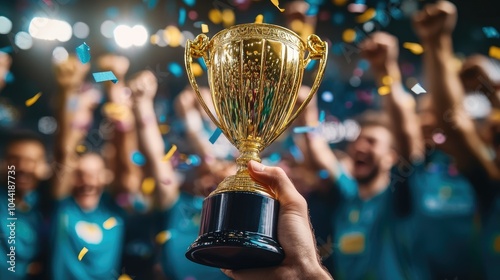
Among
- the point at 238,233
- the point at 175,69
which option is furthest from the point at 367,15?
the point at 238,233

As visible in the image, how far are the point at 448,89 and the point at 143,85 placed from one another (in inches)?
52.1

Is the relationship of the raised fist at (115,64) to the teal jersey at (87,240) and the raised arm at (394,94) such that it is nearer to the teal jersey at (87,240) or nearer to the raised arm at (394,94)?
the teal jersey at (87,240)

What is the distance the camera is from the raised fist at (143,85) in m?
2.66

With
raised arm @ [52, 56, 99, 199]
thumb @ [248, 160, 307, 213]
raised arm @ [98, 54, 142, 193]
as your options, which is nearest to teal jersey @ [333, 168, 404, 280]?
raised arm @ [98, 54, 142, 193]

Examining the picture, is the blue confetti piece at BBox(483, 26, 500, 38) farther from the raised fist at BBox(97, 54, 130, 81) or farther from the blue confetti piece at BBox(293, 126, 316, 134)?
the raised fist at BBox(97, 54, 130, 81)

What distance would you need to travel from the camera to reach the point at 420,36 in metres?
2.60

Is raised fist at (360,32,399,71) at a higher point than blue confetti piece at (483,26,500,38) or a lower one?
lower

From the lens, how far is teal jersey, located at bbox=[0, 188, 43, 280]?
233 cm

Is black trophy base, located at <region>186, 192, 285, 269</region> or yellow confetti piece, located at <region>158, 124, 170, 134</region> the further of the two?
yellow confetti piece, located at <region>158, 124, 170, 134</region>

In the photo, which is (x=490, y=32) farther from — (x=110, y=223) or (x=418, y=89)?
(x=110, y=223)

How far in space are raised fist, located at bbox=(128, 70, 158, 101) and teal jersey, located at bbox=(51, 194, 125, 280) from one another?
471 millimetres

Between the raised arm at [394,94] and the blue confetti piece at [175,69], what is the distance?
0.83 m

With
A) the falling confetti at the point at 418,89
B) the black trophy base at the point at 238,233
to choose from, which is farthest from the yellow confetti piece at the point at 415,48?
the black trophy base at the point at 238,233

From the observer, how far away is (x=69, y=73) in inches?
105
